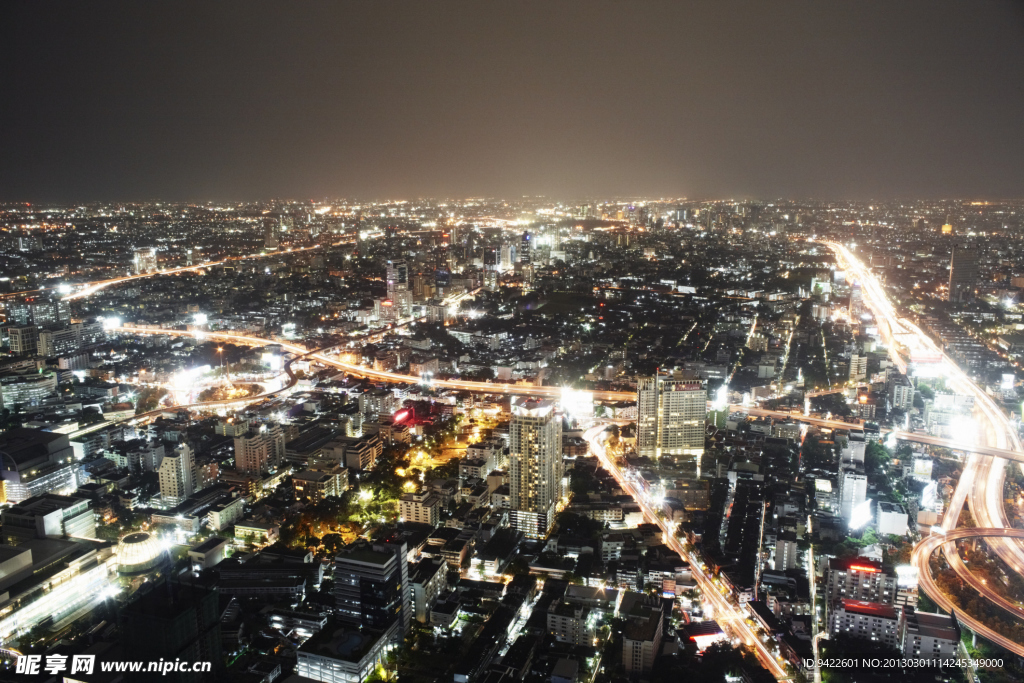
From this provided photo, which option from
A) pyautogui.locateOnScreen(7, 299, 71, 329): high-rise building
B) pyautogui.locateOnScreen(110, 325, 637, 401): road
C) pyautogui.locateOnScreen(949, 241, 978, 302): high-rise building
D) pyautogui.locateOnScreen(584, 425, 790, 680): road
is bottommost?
pyautogui.locateOnScreen(584, 425, 790, 680): road

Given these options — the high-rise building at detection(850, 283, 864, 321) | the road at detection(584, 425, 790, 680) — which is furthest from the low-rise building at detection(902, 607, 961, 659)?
the high-rise building at detection(850, 283, 864, 321)

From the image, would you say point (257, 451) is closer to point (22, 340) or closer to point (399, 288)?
point (22, 340)

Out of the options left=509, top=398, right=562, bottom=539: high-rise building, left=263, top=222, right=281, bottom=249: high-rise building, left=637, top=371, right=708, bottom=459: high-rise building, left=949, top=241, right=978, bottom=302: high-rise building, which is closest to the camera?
left=509, top=398, right=562, bottom=539: high-rise building

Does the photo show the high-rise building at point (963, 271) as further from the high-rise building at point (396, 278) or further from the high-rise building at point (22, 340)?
the high-rise building at point (22, 340)

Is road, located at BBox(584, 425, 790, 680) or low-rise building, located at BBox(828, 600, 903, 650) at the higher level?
low-rise building, located at BBox(828, 600, 903, 650)

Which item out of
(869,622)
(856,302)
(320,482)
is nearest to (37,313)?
(320,482)

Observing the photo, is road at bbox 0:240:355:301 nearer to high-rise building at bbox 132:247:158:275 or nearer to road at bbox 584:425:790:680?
high-rise building at bbox 132:247:158:275

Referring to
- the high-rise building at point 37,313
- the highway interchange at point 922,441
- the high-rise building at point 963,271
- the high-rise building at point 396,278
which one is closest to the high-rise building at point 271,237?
the high-rise building at point 396,278

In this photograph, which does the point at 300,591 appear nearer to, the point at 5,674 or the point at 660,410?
the point at 5,674
